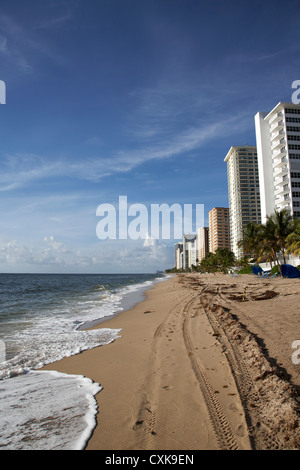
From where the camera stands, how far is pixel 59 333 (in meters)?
10.6

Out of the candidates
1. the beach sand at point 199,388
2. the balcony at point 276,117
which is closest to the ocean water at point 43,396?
the beach sand at point 199,388

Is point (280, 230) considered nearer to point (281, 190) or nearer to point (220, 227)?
point (281, 190)

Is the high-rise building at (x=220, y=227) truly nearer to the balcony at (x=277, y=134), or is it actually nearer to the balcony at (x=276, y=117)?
the balcony at (x=277, y=134)

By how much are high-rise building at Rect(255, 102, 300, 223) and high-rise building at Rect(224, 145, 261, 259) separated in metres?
42.7

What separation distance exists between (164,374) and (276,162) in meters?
83.4

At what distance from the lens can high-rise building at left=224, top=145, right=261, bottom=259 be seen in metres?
121

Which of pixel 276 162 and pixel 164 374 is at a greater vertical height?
pixel 276 162

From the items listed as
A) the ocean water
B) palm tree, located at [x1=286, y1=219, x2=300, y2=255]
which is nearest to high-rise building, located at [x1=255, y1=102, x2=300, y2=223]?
palm tree, located at [x1=286, y1=219, x2=300, y2=255]

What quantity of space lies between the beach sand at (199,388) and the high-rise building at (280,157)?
70545 millimetres

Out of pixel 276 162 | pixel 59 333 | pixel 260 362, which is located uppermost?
pixel 276 162

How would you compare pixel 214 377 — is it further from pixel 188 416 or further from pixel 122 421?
pixel 122 421

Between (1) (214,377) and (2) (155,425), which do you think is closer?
(2) (155,425)
